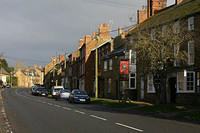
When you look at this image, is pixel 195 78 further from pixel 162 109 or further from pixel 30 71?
pixel 30 71

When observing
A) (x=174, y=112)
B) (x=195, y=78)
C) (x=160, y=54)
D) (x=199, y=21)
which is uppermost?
(x=199, y=21)

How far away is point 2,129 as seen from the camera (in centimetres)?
1179

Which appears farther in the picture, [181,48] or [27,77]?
[27,77]

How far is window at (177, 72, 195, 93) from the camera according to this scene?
26.2 m

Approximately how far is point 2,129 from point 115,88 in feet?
95.5

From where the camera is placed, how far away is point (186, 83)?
2680 cm

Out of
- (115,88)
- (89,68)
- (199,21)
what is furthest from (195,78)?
(89,68)

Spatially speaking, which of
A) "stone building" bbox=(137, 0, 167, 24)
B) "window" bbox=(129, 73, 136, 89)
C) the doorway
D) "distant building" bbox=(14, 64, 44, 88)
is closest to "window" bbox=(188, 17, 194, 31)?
the doorway

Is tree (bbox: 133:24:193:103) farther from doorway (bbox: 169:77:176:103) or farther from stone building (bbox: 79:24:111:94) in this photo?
stone building (bbox: 79:24:111:94)

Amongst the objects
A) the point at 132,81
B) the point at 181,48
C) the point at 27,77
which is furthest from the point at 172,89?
the point at 27,77

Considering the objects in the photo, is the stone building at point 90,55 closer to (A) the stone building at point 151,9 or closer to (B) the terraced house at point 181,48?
(A) the stone building at point 151,9

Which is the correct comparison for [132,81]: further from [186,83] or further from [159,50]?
[159,50]

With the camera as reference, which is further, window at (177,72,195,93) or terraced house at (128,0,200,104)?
window at (177,72,195,93)

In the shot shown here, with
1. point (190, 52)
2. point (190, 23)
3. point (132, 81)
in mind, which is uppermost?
point (190, 23)
